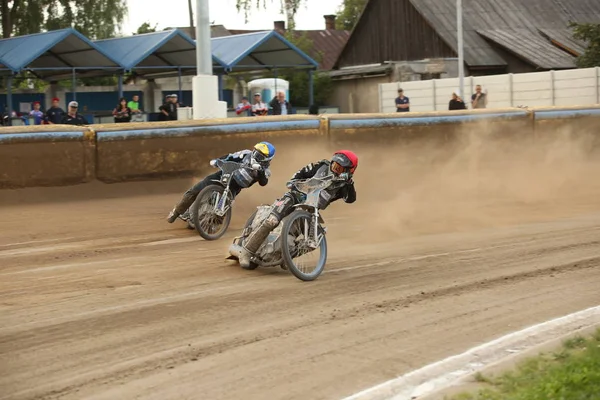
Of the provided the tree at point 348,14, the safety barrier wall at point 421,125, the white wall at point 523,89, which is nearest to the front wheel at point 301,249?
the safety barrier wall at point 421,125

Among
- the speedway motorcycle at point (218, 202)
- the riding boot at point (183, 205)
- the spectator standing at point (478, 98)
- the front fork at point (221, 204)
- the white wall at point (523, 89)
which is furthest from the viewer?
the white wall at point (523, 89)

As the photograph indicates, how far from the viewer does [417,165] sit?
1848 centimetres

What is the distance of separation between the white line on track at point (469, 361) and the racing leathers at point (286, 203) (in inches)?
117

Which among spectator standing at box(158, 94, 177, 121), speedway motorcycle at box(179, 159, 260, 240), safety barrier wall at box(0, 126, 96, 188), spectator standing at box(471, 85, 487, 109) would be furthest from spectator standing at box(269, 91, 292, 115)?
speedway motorcycle at box(179, 159, 260, 240)

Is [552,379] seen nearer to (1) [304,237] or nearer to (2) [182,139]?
(1) [304,237]

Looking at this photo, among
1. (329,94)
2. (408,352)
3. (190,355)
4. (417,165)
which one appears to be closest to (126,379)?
(190,355)

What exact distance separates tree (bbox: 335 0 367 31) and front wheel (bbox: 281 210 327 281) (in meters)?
90.5

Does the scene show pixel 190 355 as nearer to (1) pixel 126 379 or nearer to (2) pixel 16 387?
(1) pixel 126 379

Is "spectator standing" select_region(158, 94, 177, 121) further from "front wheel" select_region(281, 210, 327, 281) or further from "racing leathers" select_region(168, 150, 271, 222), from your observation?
"front wheel" select_region(281, 210, 327, 281)

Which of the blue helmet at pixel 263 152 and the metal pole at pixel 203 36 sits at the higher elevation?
the metal pole at pixel 203 36

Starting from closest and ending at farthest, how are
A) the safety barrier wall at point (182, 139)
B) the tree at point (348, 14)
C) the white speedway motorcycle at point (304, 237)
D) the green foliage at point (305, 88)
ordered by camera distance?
the white speedway motorcycle at point (304, 237) < the safety barrier wall at point (182, 139) < the green foliage at point (305, 88) < the tree at point (348, 14)

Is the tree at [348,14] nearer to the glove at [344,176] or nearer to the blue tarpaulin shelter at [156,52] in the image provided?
the blue tarpaulin shelter at [156,52]

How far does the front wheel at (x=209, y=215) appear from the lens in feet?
40.3

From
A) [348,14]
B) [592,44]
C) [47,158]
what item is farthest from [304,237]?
[348,14]
